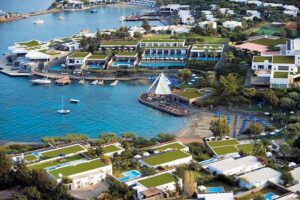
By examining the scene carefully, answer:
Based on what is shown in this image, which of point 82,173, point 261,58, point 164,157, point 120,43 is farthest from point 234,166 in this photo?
point 120,43

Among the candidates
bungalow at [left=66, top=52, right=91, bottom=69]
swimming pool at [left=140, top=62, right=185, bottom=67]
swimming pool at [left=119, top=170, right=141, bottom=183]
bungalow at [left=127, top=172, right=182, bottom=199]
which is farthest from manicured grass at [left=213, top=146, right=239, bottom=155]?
bungalow at [left=66, top=52, right=91, bottom=69]

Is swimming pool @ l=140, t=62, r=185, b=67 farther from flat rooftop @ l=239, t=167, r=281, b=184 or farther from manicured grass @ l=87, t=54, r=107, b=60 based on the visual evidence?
flat rooftop @ l=239, t=167, r=281, b=184

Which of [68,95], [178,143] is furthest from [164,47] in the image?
[178,143]

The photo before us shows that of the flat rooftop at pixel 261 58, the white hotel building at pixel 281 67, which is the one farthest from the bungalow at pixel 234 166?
the flat rooftop at pixel 261 58

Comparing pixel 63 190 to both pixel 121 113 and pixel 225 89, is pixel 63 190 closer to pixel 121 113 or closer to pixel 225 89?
pixel 121 113

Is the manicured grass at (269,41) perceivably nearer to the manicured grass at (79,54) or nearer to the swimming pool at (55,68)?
the manicured grass at (79,54)

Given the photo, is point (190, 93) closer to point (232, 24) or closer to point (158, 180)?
point (158, 180)
